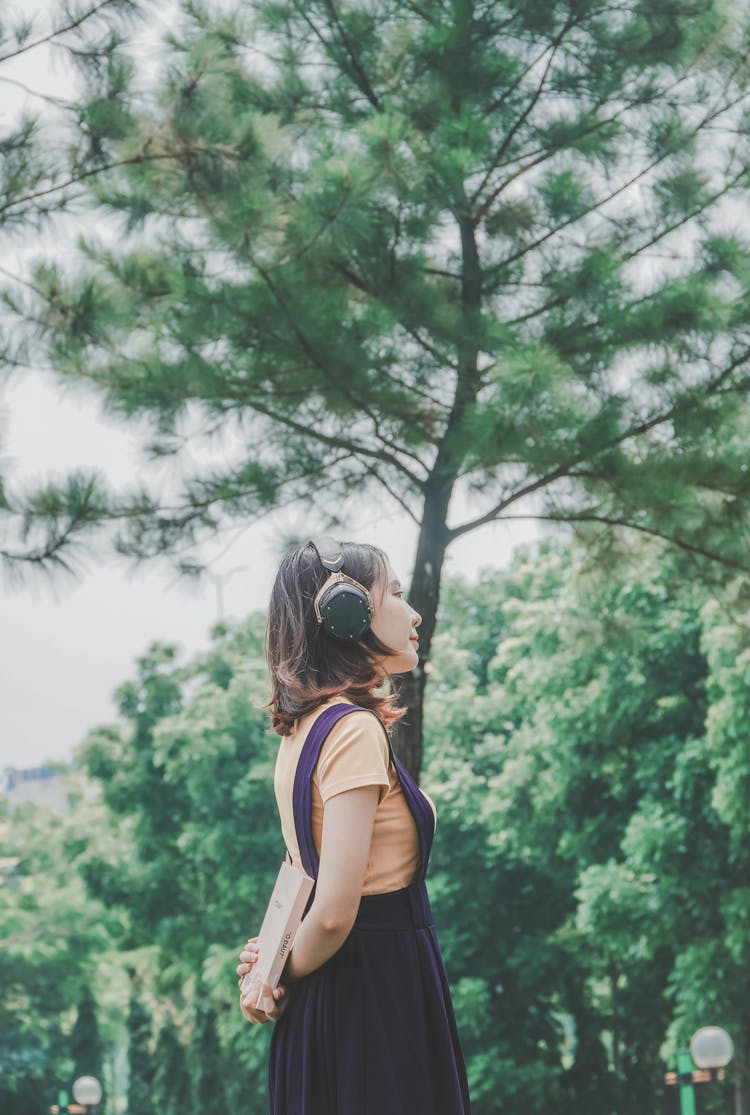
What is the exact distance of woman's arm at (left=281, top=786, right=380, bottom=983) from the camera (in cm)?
211

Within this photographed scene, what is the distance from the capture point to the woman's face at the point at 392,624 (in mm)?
2363

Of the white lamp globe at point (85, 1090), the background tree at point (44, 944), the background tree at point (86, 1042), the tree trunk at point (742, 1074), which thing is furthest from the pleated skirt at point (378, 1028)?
the background tree at point (86, 1042)

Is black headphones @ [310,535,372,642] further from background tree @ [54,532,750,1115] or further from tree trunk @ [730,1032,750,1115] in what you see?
tree trunk @ [730,1032,750,1115]

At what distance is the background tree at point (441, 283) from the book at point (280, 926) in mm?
4716

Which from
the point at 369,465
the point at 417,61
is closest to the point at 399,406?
the point at 369,465

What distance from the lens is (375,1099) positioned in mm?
2154

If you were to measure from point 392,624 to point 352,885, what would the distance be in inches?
18.1

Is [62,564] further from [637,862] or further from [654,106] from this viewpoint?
[637,862]

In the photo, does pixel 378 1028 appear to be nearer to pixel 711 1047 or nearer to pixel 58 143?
pixel 58 143

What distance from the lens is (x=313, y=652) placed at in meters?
2.34

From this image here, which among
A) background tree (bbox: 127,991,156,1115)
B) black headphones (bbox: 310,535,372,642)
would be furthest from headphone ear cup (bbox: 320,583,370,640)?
background tree (bbox: 127,991,156,1115)

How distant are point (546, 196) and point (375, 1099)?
22.0 feet

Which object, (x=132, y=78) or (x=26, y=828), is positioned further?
(x=26, y=828)

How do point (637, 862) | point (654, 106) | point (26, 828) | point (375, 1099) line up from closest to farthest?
point (375, 1099) → point (654, 106) → point (637, 862) → point (26, 828)
